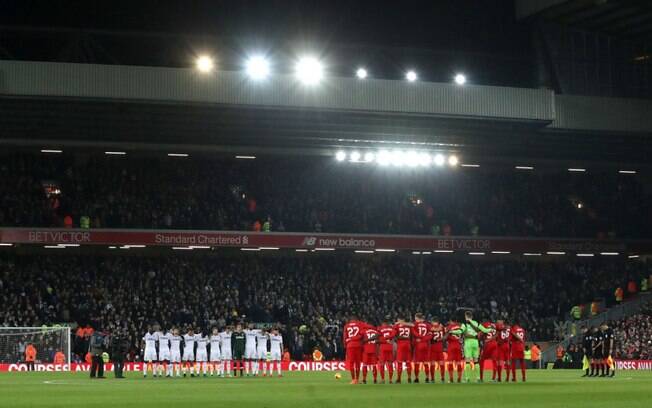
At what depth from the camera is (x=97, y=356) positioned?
34.6 meters

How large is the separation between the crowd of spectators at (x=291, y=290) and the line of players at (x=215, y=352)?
8630 mm

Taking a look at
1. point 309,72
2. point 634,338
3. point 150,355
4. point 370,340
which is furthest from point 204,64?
point 634,338

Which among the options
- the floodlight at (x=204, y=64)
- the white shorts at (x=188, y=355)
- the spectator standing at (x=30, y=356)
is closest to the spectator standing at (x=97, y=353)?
the white shorts at (x=188, y=355)

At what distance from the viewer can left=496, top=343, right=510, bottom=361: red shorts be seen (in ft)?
98.2

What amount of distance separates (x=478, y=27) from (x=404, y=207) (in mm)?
11915

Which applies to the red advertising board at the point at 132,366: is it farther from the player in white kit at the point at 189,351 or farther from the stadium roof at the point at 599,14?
the stadium roof at the point at 599,14

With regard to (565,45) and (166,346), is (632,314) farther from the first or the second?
(166,346)

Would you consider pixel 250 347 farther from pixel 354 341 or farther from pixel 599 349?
pixel 599 349

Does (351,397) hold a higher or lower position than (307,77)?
lower

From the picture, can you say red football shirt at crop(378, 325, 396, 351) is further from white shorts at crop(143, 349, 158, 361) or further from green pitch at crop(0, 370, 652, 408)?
white shorts at crop(143, 349, 158, 361)

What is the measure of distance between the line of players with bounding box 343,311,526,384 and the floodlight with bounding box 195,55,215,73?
18994mm

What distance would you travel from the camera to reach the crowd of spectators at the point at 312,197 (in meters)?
52.0

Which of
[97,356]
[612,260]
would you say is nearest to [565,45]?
[612,260]

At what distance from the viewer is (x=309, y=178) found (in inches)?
2260
